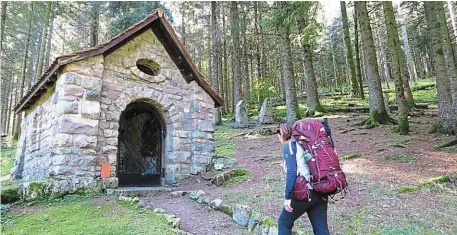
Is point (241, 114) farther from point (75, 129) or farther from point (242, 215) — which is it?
point (242, 215)

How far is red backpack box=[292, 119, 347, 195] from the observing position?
264 centimetres

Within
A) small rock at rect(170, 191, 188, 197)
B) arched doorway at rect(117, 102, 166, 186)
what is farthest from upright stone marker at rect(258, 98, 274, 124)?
small rock at rect(170, 191, 188, 197)

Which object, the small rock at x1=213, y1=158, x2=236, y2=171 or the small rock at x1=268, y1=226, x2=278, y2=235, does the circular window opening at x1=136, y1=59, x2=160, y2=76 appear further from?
the small rock at x1=268, y1=226, x2=278, y2=235

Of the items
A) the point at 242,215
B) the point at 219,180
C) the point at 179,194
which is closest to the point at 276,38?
the point at 219,180

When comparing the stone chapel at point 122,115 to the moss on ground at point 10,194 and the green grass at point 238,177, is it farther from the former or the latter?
the green grass at point 238,177

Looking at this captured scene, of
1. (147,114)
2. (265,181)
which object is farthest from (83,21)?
(265,181)

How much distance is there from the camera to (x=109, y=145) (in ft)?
23.9

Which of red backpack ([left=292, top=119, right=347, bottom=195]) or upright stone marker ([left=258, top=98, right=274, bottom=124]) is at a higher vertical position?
upright stone marker ([left=258, top=98, right=274, bottom=124])

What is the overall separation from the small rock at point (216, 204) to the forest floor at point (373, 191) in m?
0.19

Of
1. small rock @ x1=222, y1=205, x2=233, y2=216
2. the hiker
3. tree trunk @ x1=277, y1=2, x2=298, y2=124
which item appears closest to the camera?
the hiker

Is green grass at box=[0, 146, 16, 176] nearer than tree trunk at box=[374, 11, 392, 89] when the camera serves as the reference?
Yes

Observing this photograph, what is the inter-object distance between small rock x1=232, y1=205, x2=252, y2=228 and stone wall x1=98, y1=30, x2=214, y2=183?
3.88 metres

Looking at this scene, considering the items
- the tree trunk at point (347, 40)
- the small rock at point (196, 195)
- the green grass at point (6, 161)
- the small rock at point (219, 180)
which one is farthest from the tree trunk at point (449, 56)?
the green grass at point (6, 161)

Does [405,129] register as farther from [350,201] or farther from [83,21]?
[83,21]
